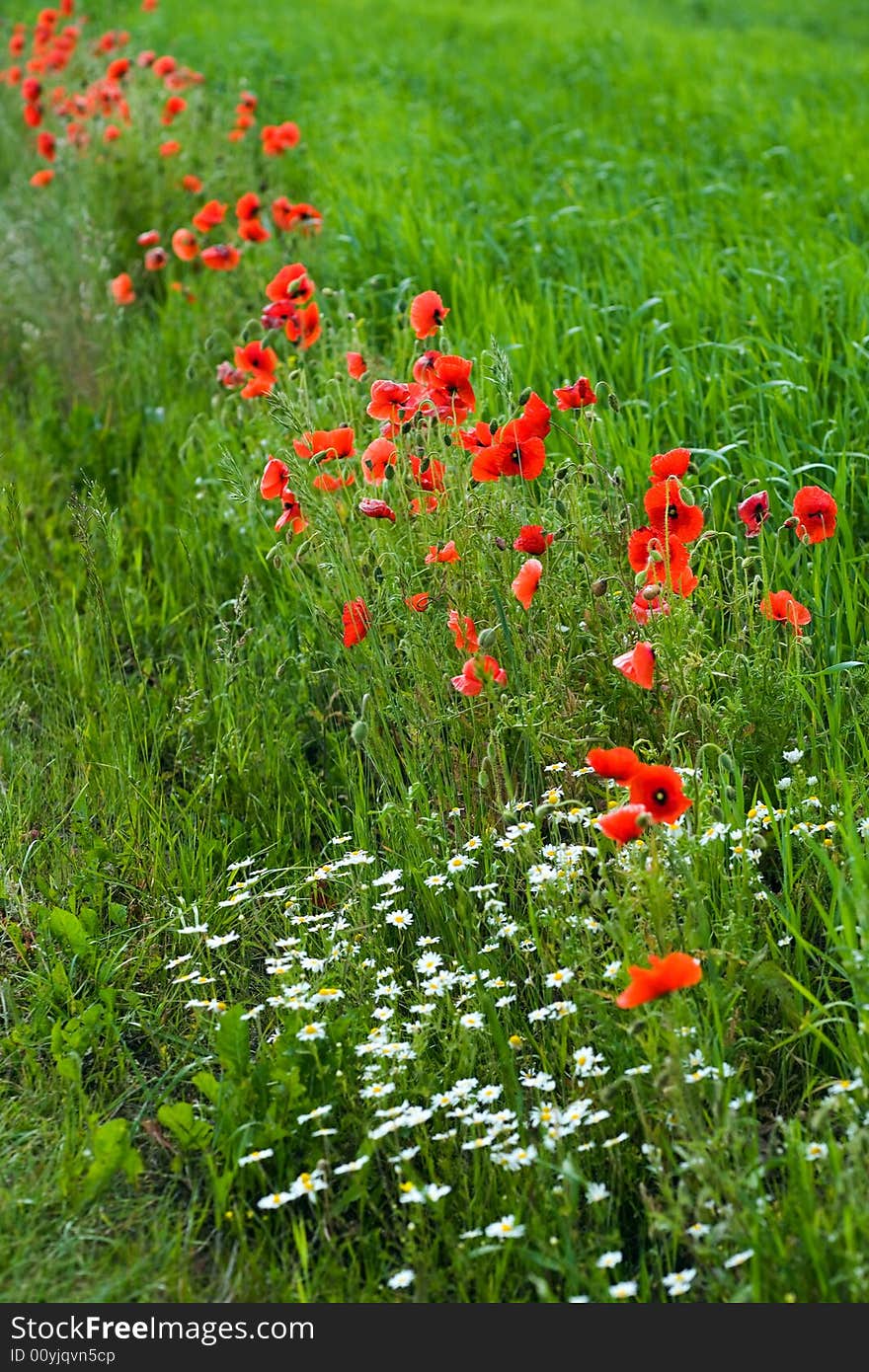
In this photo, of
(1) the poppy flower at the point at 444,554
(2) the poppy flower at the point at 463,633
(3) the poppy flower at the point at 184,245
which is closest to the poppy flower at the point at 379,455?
(1) the poppy flower at the point at 444,554

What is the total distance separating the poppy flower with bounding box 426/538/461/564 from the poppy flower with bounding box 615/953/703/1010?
106cm

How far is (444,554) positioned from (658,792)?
2.64 ft

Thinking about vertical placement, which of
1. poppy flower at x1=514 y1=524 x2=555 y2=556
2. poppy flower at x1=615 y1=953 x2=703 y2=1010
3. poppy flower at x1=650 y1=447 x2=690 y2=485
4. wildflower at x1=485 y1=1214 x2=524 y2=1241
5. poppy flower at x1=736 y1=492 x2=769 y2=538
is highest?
poppy flower at x1=650 y1=447 x2=690 y2=485

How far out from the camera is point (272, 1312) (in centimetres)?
179

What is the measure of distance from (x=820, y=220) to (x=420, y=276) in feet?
5.27

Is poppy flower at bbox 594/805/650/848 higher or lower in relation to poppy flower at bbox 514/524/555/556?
lower

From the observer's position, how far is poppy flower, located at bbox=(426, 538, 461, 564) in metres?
2.56

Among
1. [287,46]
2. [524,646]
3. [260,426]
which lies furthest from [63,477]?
[287,46]

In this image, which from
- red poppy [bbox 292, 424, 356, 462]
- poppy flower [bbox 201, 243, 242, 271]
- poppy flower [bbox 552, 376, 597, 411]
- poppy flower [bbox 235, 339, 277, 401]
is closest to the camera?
poppy flower [bbox 552, 376, 597, 411]

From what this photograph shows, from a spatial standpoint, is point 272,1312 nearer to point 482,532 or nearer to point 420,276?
point 482,532

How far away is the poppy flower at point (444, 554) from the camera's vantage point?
8.40ft

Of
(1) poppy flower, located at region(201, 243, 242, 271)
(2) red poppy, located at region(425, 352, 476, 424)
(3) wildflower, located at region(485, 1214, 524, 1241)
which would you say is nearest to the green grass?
(3) wildflower, located at region(485, 1214, 524, 1241)

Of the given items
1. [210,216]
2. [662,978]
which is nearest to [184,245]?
[210,216]

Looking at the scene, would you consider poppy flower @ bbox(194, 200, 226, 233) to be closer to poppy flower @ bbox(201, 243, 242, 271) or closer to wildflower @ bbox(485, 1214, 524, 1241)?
poppy flower @ bbox(201, 243, 242, 271)
